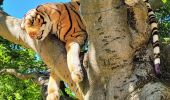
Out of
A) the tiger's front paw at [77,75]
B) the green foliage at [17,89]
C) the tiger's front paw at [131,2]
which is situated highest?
the tiger's front paw at [131,2]

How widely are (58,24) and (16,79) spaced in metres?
6.90

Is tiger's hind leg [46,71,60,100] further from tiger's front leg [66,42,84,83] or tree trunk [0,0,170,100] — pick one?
tree trunk [0,0,170,100]

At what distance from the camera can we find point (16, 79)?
1155cm

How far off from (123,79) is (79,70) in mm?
503

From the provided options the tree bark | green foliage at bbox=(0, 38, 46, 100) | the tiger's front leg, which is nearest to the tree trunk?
the tree bark

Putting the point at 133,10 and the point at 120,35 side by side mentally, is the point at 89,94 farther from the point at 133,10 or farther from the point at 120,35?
the point at 133,10

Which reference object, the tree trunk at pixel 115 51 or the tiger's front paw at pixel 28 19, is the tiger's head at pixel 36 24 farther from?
the tree trunk at pixel 115 51

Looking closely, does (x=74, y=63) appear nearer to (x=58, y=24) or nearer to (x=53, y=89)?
(x=58, y=24)

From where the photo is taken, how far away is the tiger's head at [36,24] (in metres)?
4.77

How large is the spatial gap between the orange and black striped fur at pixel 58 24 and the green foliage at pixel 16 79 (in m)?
6.27

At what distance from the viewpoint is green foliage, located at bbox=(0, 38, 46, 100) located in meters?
11.4

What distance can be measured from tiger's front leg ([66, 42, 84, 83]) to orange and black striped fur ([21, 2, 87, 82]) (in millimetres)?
37

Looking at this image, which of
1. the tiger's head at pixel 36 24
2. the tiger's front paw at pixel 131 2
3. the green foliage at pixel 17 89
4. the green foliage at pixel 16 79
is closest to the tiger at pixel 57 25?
the tiger's head at pixel 36 24

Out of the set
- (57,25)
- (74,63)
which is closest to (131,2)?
(74,63)
